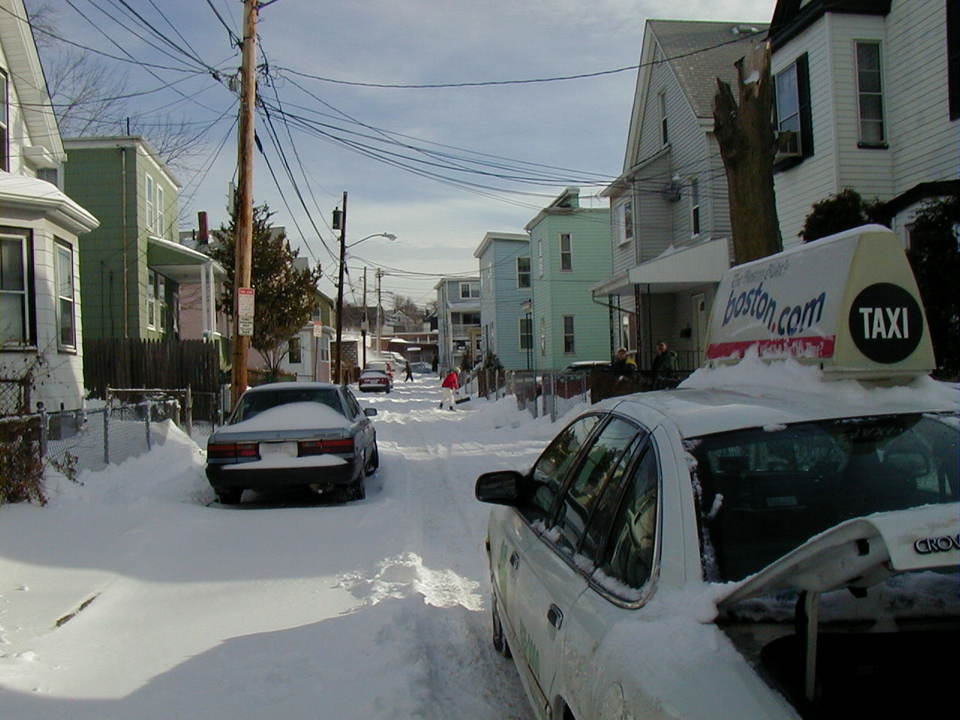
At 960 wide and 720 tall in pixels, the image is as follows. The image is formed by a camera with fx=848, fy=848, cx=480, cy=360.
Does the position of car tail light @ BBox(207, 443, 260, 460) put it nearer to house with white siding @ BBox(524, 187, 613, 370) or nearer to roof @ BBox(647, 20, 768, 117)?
roof @ BBox(647, 20, 768, 117)

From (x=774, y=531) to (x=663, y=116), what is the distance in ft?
76.2

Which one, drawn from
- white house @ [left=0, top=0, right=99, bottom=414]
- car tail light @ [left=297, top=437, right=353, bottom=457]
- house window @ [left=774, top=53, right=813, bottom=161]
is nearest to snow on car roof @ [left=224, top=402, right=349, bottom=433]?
car tail light @ [left=297, top=437, right=353, bottom=457]

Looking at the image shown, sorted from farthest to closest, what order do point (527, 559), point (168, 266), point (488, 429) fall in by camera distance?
point (168, 266) < point (488, 429) < point (527, 559)

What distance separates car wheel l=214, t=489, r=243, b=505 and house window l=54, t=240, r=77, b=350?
6927mm

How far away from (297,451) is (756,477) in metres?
7.25

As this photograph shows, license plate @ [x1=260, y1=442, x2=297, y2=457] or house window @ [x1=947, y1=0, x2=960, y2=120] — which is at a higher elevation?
house window @ [x1=947, y1=0, x2=960, y2=120]

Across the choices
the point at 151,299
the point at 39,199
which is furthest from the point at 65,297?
the point at 151,299

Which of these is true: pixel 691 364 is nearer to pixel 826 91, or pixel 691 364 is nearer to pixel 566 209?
pixel 826 91

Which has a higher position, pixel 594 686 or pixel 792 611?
pixel 792 611

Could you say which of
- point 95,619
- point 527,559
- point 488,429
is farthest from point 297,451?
point 488,429

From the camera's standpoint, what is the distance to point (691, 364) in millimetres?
22188

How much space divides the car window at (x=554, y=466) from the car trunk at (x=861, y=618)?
1478 millimetres

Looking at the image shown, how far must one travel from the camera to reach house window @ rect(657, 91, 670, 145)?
24141 millimetres

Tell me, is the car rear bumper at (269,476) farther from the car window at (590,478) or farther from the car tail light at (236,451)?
the car window at (590,478)
